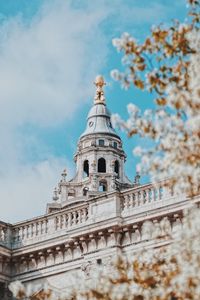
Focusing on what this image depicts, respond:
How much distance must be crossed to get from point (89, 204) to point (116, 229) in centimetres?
213

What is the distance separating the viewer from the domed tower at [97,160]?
68.0 meters

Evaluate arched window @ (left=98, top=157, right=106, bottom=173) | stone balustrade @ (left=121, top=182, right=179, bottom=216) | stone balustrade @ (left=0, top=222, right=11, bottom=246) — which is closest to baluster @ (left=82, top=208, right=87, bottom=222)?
stone balustrade @ (left=121, top=182, right=179, bottom=216)

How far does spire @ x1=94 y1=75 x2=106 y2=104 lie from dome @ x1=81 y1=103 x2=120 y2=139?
81 centimetres

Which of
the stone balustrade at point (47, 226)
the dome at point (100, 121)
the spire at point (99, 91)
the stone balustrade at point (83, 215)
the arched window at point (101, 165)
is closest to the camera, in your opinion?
the stone balustrade at point (83, 215)

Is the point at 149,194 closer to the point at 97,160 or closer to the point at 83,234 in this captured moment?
the point at 83,234

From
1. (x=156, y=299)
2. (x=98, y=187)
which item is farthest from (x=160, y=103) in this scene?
(x=98, y=187)

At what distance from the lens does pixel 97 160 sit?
68.4m

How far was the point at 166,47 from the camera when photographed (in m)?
17.2

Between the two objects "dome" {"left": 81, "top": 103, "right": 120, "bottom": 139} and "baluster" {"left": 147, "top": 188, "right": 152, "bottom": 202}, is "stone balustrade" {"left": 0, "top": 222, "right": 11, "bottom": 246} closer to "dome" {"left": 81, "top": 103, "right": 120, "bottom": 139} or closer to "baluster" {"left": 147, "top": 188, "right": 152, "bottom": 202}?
"baluster" {"left": 147, "top": 188, "right": 152, "bottom": 202}

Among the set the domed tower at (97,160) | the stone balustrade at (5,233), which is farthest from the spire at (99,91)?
the stone balustrade at (5,233)

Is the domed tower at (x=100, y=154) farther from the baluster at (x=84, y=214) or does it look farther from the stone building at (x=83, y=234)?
the baluster at (x=84, y=214)

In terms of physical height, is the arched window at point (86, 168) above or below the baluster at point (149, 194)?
above

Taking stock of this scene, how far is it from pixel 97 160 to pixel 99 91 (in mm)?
5580

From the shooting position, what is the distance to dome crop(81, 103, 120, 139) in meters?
69.6
